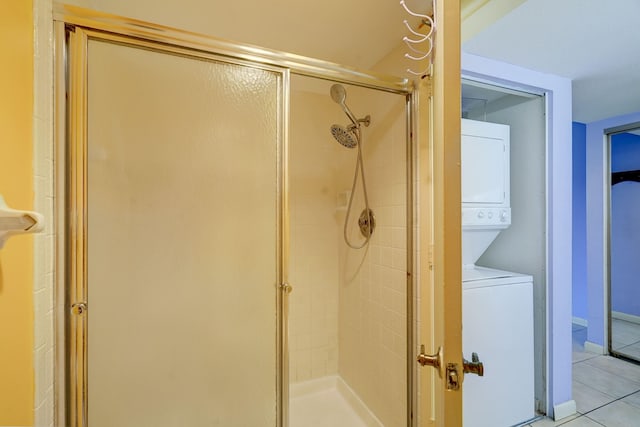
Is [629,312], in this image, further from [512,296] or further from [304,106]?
[304,106]

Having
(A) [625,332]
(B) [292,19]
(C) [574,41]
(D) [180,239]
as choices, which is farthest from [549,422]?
(B) [292,19]

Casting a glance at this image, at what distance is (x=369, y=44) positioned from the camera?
5.20 feet

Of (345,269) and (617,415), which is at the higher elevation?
(345,269)

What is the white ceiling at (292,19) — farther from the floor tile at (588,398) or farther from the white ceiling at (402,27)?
the floor tile at (588,398)

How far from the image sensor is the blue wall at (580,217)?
2955mm

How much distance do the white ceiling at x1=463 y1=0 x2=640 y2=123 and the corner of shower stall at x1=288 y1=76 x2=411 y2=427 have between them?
0.70 m

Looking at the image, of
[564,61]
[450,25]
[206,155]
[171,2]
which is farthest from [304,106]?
[564,61]

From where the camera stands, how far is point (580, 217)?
9.75 feet

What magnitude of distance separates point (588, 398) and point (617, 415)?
17 centimetres

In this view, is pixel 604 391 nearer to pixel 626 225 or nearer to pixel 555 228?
pixel 555 228

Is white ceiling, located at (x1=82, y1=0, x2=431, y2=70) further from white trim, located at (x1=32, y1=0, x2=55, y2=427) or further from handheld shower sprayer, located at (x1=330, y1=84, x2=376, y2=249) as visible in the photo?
white trim, located at (x1=32, y1=0, x2=55, y2=427)

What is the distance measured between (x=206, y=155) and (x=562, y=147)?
7.42ft

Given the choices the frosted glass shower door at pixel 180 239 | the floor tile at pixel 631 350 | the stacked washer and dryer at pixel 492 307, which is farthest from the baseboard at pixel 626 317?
the frosted glass shower door at pixel 180 239

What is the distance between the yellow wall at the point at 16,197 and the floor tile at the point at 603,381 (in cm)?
330
